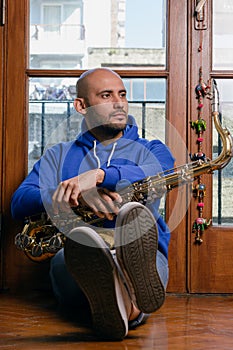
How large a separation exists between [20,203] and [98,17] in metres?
1.00

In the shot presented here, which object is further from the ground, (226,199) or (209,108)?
(209,108)

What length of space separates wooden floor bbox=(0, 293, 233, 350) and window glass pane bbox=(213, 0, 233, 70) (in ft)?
3.40

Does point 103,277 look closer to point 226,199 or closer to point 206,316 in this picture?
point 206,316

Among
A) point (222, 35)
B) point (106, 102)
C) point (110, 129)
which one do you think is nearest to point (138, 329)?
point (110, 129)

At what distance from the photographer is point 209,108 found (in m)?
2.69

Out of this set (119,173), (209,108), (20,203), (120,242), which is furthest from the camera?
(209,108)

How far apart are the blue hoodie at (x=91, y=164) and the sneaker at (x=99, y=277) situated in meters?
0.41

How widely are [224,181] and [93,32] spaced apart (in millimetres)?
892

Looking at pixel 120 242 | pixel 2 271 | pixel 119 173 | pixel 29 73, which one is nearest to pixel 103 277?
pixel 120 242

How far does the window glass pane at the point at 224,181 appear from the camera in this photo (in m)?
2.73

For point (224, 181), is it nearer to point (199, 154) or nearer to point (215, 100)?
point (199, 154)

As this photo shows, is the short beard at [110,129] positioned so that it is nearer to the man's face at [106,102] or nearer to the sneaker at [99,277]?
the man's face at [106,102]

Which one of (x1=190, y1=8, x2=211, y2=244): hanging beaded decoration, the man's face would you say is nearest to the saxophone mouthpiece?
(x1=190, y1=8, x2=211, y2=244): hanging beaded decoration

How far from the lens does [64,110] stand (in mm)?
2793
